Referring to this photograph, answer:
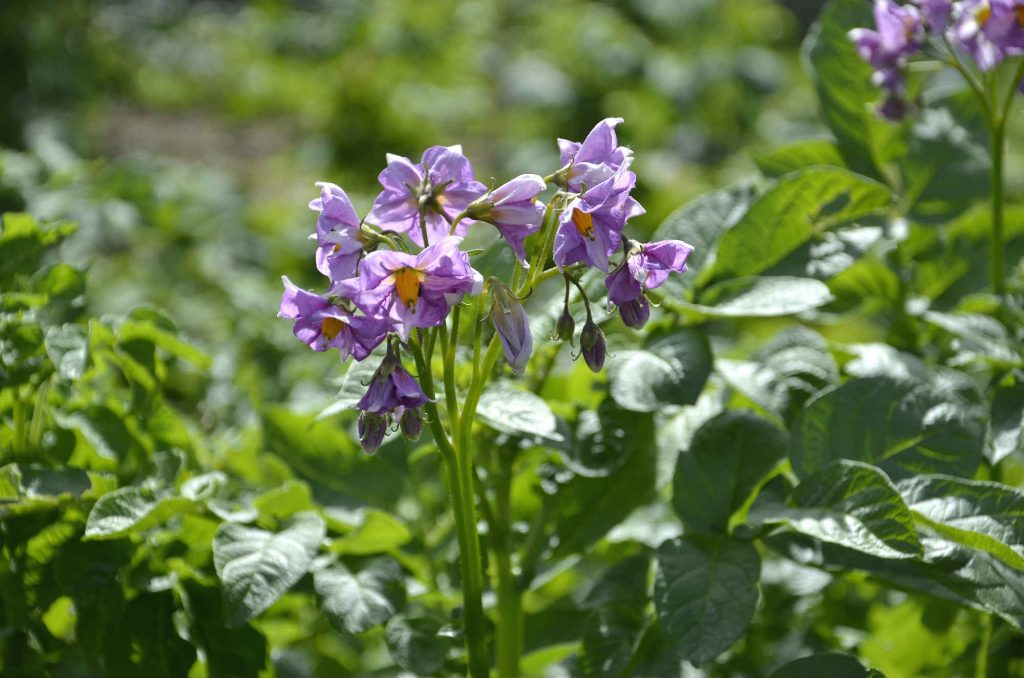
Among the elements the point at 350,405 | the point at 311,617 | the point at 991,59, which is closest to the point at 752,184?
the point at 991,59

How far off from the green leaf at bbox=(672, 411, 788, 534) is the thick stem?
0.42m

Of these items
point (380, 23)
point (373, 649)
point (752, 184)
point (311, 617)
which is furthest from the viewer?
point (380, 23)

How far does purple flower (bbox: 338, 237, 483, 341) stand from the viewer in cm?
90

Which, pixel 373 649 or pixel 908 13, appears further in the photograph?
pixel 373 649

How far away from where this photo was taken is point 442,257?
0.90m

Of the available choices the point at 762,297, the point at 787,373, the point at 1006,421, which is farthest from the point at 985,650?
the point at 762,297

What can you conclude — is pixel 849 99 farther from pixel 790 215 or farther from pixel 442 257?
pixel 442 257

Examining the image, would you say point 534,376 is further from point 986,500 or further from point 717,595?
point 986,500

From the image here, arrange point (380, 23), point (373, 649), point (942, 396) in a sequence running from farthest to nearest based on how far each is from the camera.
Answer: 1. point (380, 23)
2. point (373, 649)
3. point (942, 396)

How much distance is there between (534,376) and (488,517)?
192 millimetres

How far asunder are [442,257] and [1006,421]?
2.43 feet

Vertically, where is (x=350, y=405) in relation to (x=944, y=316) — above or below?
above

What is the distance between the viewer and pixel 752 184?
1472mm

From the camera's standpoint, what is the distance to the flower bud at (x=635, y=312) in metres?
1.00
